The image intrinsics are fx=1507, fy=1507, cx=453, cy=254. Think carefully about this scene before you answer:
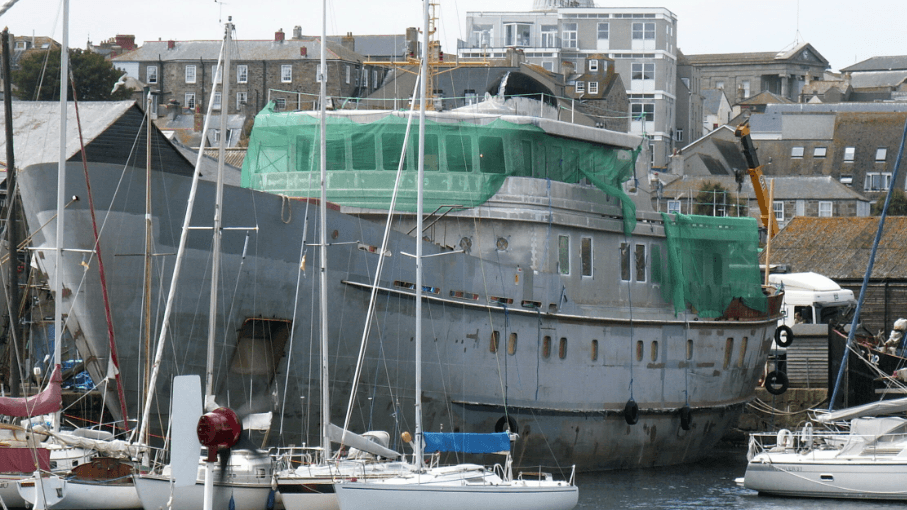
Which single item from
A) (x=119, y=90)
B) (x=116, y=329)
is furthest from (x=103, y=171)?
(x=119, y=90)

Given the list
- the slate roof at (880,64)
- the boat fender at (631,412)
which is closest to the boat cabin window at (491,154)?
the boat fender at (631,412)

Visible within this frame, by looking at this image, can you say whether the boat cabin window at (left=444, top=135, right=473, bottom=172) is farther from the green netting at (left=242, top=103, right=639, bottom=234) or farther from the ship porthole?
the ship porthole

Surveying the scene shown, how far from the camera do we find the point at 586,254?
95.2 feet

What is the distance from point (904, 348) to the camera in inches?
1593

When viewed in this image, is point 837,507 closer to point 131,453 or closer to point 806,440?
point 806,440

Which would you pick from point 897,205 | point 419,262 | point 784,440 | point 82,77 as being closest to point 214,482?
point 419,262

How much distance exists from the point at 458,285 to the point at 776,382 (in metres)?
14.0

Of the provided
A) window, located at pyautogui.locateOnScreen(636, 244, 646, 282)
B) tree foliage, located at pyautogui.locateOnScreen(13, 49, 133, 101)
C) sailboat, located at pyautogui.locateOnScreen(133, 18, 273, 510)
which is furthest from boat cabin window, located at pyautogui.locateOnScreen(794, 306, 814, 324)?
tree foliage, located at pyautogui.locateOnScreen(13, 49, 133, 101)

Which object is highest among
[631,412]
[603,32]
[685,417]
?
[603,32]

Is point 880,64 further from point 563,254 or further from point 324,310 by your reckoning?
point 324,310

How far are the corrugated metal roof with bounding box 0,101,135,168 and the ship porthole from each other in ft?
42.9

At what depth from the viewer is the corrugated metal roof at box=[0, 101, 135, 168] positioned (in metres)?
36.1

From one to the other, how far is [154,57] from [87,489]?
2472 inches

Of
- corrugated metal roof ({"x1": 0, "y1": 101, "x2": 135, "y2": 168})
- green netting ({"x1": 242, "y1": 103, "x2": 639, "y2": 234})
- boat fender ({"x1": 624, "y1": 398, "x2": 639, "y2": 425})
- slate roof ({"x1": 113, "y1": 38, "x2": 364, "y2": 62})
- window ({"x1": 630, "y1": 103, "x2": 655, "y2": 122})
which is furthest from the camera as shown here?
window ({"x1": 630, "y1": 103, "x2": 655, "y2": 122})
